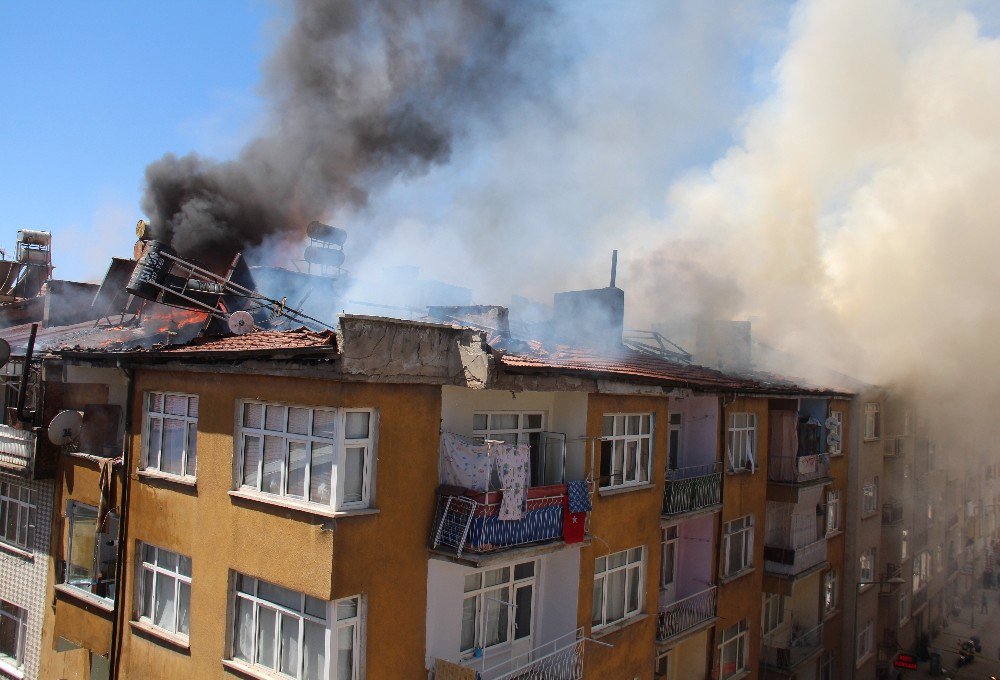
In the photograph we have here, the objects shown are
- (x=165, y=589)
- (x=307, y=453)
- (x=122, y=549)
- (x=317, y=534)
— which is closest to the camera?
(x=317, y=534)

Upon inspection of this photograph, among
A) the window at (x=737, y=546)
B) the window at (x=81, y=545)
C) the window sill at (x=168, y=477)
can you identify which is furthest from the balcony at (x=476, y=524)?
the window at (x=737, y=546)

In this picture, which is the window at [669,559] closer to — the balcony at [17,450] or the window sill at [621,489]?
the window sill at [621,489]

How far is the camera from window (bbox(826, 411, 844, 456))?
20.6 meters

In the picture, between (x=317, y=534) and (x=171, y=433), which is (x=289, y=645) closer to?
(x=317, y=534)

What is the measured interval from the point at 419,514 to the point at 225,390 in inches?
127

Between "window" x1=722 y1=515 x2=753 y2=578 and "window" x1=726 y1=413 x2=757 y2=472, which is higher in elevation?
"window" x1=726 y1=413 x2=757 y2=472

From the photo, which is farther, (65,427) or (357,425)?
(65,427)

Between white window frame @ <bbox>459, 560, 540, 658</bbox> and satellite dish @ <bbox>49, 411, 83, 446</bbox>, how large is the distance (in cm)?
741

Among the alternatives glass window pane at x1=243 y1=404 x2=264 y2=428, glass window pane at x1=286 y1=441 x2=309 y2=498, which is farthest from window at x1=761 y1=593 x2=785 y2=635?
glass window pane at x1=243 y1=404 x2=264 y2=428

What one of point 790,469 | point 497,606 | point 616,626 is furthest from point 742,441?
point 497,606

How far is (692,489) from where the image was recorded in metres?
13.9

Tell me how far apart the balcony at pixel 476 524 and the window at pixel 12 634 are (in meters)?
10.2

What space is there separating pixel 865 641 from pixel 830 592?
3.86 meters

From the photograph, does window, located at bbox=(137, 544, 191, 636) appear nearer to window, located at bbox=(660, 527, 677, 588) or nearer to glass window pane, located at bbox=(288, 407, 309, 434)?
glass window pane, located at bbox=(288, 407, 309, 434)
